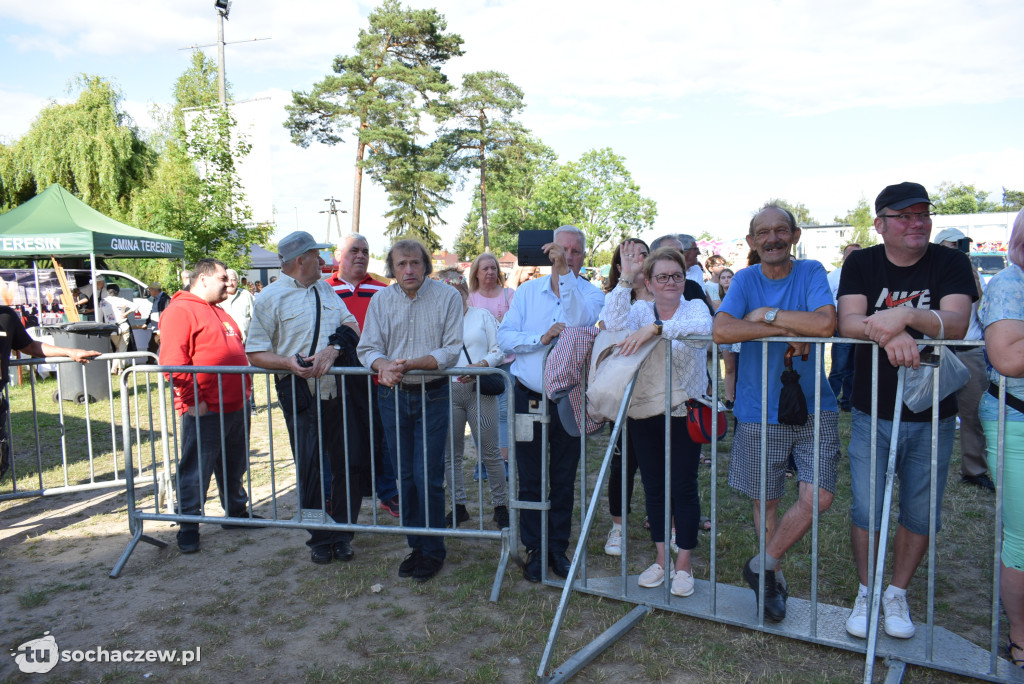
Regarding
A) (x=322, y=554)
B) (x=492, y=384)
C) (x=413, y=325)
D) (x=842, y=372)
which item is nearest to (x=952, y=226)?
(x=842, y=372)

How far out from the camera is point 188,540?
4637 mm

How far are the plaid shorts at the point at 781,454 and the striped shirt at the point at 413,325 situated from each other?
177cm

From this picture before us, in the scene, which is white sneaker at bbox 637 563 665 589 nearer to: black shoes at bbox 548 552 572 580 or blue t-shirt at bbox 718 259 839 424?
black shoes at bbox 548 552 572 580

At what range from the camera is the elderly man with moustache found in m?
4.15

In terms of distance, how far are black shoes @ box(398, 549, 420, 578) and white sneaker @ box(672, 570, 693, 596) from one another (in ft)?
5.08

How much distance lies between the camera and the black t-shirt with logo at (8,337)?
14.8 feet

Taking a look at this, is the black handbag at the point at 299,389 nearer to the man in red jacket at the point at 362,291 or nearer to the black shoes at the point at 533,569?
the man in red jacket at the point at 362,291

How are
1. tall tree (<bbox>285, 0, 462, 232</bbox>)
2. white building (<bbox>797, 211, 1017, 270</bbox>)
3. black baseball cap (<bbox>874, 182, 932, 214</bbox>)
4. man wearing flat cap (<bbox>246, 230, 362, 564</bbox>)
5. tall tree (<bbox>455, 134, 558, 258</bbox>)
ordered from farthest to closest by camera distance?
1. tall tree (<bbox>455, 134, 558, 258</bbox>)
2. white building (<bbox>797, 211, 1017, 270</bbox>)
3. tall tree (<bbox>285, 0, 462, 232</bbox>)
4. man wearing flat cap (<bbox>246, 230, 362, 564</bbox>)
5. black baseball cap (<bbox>874, 182, 932, 214</bbox>)

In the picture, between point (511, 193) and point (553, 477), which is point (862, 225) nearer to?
point (511, 193)

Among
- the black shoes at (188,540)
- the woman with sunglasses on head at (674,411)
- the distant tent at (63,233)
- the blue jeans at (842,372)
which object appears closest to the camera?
the woman with sunglasses on head at (674,411)

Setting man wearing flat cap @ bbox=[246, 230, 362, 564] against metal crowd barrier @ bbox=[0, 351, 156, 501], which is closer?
man wearing flat cap @ bbox=[246, 230, 362, 564]

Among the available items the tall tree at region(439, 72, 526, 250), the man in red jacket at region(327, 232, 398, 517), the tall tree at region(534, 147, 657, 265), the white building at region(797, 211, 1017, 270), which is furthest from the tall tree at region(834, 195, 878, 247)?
the man in red jacket at region(327, 232, 398, 517)

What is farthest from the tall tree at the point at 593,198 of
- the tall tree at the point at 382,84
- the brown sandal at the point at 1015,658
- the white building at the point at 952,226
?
the brown sandal at the point at 1015,658

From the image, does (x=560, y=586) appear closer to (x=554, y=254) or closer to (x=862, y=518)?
(x=862, y=518)
